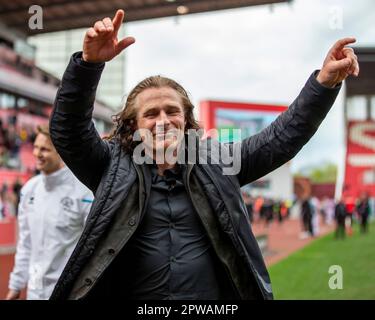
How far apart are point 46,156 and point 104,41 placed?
1.51 m

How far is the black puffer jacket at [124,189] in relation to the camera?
47.9 inches

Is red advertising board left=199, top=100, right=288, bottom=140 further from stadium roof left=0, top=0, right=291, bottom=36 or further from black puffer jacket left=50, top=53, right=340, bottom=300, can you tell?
black puffer jacket left=50, top=53, right=340, bottom=300

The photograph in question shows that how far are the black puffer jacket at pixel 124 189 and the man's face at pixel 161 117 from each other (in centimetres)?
9

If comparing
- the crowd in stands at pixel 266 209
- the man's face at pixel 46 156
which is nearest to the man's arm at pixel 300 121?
the man's face at pixel 46 156

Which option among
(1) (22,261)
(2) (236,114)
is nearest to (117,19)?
(1) (22,261)

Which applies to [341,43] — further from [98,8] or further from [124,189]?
[98,8]

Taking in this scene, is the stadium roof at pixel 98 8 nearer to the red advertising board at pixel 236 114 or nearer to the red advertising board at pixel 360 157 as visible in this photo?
the red advertising board at pixel 236 114

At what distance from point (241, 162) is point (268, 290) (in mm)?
330

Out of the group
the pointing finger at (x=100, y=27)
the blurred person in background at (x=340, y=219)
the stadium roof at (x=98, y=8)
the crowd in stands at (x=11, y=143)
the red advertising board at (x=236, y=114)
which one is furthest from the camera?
the red advertising board at (x=236, y=114)

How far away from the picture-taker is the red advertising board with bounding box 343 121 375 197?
2833 centimetres

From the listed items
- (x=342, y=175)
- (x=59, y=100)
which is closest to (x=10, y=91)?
(x=59, y=100)

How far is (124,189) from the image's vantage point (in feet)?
4.09

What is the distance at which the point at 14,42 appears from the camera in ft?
51.0
